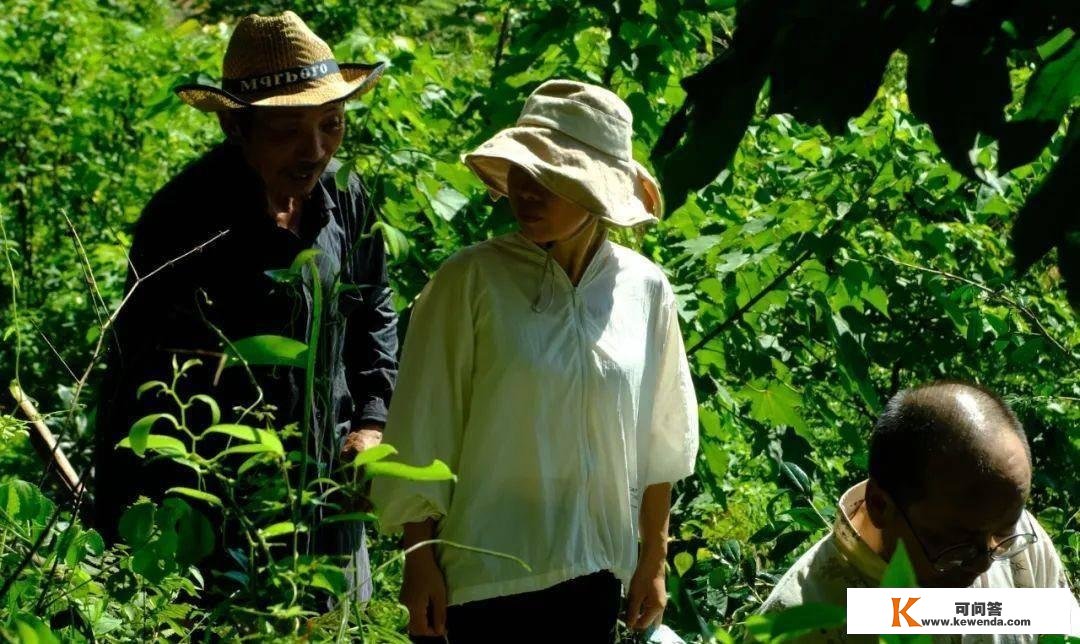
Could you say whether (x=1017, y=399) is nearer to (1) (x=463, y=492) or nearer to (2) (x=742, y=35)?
(1) (x=463, y=492)

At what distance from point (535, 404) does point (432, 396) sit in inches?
8.3

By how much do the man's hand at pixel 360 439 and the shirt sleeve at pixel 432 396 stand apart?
1.29 feet

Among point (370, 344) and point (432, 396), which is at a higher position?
point (432, 396)

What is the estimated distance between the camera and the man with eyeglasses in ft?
7.16

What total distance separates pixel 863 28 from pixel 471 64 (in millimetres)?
7224

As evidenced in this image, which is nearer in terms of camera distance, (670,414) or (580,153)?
(580,153)

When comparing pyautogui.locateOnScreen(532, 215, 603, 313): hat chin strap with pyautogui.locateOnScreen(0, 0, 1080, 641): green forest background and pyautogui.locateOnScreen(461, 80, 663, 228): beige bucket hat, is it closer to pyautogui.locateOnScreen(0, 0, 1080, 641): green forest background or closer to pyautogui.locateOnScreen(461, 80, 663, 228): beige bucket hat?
pyautogui.locateOnScreen(461, 80, 663, 228): beige bucket hat

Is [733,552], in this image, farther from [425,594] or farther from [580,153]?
[580,153]

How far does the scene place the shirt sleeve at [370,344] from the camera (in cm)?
341

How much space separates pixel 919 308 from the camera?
4.64 metres

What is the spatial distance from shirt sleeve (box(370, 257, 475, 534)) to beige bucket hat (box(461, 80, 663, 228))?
268 millimetres

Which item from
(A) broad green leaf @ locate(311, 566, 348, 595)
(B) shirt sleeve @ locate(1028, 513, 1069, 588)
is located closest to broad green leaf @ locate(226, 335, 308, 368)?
(A) broad green leaf @ locate(311, 566, 348, 595)

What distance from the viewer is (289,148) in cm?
323

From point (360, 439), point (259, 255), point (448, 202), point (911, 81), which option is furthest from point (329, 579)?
point (448, 202)
